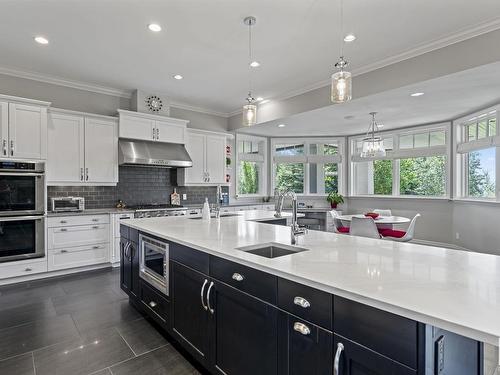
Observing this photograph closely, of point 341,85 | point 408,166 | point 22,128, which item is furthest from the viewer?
point 408,166

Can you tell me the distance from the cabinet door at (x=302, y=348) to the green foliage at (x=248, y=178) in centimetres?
580

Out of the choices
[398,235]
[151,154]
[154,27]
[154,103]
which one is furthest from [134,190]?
[398,235]

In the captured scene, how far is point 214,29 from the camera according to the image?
311cm

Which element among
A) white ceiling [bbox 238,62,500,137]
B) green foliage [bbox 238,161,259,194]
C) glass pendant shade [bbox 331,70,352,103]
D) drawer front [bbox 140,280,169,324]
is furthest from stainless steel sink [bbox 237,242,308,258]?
green foliage [bbox 238,161,259,194]

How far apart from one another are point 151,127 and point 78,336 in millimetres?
3487

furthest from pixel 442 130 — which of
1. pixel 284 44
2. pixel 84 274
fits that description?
pixel 84 274

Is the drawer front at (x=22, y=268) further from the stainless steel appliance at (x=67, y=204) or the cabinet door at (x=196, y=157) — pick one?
the cabinet door at (x=196, y=157)

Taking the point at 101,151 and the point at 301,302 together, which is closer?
the point at 301,302

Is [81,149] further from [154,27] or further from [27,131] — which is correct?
[154,27]

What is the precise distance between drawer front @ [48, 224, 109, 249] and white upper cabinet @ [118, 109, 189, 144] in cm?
154

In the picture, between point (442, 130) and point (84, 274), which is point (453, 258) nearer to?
point (84, 274)

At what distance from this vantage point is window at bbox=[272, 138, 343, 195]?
7672 millimetres

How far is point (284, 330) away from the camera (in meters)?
1.37

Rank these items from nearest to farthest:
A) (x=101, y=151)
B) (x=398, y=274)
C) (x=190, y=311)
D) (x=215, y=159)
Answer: (x=398, y=274), (x=190, y=311), (x=101, y=151), (x=215, y=159)
